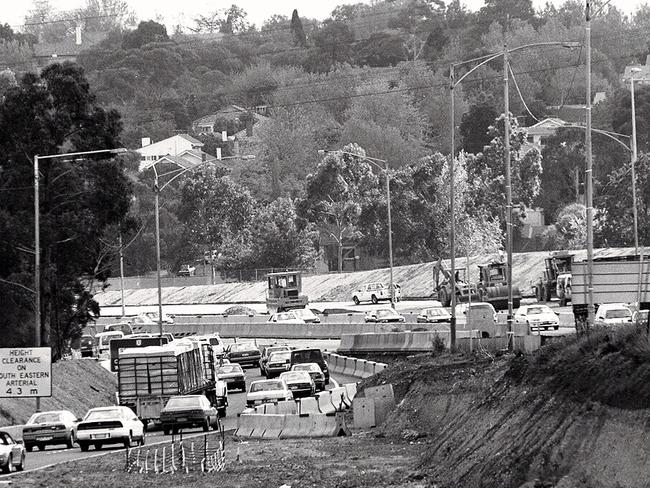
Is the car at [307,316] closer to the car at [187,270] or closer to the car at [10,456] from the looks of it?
the car at [187,270]

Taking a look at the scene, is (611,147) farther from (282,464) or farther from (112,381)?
(282,464)

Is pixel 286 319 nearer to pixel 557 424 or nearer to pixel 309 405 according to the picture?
pixel 309 405

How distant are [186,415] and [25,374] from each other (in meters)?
5.22

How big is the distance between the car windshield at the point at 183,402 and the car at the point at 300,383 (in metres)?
8.07

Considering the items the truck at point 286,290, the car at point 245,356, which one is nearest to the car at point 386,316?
the car at point 245,356

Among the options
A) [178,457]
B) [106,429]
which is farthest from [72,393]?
[178,457]

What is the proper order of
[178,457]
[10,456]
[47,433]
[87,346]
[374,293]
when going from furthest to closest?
[374,293] < [87,346] < [47,433] < [178,457] < [10,456]

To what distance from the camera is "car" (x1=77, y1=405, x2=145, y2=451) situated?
41.1m

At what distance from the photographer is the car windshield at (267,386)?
51594 millimetres

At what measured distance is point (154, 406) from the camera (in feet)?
160

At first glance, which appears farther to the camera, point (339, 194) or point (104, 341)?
point (339, 194)

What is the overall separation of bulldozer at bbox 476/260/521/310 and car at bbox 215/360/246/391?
25261mm

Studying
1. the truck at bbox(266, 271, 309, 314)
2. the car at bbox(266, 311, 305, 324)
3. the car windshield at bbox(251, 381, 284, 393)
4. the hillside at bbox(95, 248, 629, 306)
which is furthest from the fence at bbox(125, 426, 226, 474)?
the truck at bbox(266, 271, 309, 314)

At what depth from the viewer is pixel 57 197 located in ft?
217
